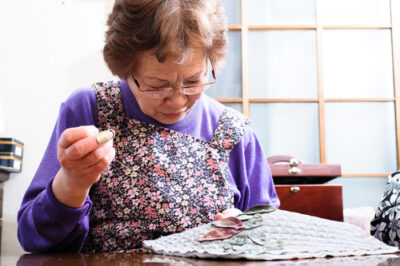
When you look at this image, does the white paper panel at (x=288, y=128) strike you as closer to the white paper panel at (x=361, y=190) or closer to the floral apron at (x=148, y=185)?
the white paper panel at (x=361, y=190)

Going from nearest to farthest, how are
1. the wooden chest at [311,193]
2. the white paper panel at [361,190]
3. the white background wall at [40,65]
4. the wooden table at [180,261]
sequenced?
the wooden table at [180,261] → the wooden chest at [311,193] → the white background wall at [40,65] → the white paper panel at [361,190]

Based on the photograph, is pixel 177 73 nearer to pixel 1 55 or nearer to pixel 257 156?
pixel 257 156

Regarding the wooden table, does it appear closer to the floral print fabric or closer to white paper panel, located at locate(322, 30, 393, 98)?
the floral print fabric

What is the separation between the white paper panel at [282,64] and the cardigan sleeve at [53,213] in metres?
2.32

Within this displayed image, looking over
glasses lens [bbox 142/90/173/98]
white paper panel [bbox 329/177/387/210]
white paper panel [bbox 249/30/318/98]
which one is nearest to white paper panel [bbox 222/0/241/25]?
white paper panel [bbox 249/30/318/98]

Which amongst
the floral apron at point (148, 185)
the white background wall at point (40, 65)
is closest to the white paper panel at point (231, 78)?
the white background wall at point (40, 65)

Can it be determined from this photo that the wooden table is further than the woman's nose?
No

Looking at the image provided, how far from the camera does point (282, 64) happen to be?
11.0 ft

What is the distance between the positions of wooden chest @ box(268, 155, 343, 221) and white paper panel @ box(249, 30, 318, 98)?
4.33 feet

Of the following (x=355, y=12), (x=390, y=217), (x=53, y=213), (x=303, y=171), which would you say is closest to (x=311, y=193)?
(x=303, y=171)

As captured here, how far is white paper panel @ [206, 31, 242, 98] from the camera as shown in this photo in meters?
3.31

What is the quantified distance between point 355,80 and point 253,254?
286 cm

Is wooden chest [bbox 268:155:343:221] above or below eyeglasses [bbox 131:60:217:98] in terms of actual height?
below

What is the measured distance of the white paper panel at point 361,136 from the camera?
3262mm
